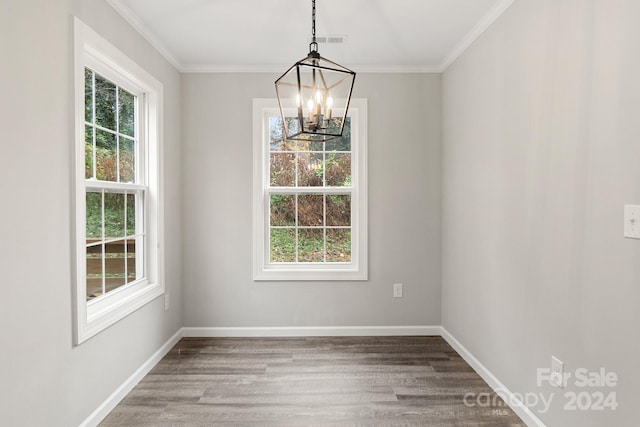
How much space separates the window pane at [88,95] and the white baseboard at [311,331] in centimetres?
216

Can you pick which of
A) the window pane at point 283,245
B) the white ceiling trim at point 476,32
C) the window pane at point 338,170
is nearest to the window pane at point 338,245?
the window pane at point 283,245

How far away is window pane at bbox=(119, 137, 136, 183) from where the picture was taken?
9.04 ft

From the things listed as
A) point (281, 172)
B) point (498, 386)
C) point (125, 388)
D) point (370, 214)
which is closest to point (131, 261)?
point (125, 388)

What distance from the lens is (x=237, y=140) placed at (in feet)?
12.0

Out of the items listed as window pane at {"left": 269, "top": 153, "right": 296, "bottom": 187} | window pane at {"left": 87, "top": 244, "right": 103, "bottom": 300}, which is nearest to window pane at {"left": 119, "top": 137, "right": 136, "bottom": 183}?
window pane at {"left": 87, "top": 244, "right": 103, "bottom": 300}

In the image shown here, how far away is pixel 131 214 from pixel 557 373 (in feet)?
9.39

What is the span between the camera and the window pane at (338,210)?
3.77 m

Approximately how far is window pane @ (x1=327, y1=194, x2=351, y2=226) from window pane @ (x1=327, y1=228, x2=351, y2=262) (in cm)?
8

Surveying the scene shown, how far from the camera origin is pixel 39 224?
5.82ft

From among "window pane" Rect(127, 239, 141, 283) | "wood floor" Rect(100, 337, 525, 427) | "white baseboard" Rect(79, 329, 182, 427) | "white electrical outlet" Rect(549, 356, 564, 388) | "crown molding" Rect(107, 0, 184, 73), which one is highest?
"crown molding" Rect(107, 0, 184, 73)

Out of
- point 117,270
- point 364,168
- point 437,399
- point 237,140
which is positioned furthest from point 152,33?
point 437,399

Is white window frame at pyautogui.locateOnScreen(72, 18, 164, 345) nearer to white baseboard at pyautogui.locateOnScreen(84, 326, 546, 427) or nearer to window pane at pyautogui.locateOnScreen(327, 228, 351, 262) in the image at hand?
white baseboard at pyautogui.locateOnScreen(84, 326, 546, 427)

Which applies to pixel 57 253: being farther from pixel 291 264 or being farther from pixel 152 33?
pixel 291 264

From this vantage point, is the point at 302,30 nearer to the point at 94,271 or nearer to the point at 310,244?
the point at 310,244
